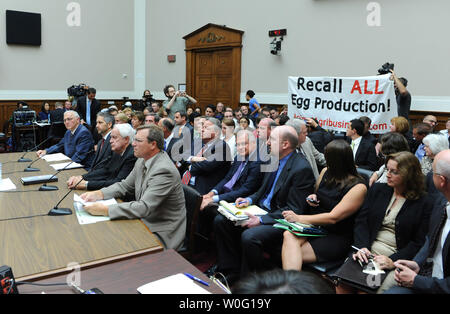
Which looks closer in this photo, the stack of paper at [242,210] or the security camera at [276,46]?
the stack of paper at [242,210]

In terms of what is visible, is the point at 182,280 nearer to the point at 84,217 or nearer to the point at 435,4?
the point at 84,217

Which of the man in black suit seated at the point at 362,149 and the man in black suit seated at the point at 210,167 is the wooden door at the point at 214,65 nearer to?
the man in black suit seated at the point at 362,149

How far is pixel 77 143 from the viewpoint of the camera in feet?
14.8

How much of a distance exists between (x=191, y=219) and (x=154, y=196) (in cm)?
35

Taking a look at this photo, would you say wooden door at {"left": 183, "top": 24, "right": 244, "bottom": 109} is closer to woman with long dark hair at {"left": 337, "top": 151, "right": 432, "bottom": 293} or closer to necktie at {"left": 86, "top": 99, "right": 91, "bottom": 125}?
necktie at {"left": 86, "top": 99, "right": 91, "bottom": 125}

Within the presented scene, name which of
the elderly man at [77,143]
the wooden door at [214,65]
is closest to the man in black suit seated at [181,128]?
the elderly man at [77,143]

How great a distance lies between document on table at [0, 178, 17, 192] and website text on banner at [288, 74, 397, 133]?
4.11 metres

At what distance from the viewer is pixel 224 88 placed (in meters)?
9.63

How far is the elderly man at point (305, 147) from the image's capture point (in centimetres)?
353

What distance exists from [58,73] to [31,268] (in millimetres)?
10818

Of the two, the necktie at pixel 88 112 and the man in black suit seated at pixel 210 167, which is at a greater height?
the necktie at pixel 88 112

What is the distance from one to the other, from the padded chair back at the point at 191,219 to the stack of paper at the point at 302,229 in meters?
0.58

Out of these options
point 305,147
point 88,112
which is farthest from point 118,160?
point 88,112

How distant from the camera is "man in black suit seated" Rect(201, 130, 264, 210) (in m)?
3.31
